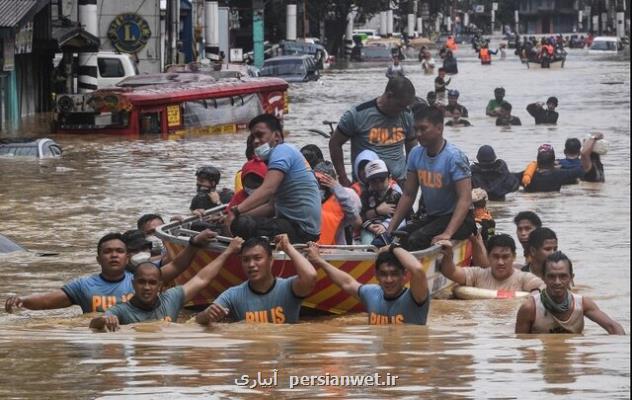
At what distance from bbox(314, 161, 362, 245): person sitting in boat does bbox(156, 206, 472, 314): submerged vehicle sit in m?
0.80

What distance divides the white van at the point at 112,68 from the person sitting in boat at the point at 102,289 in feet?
93.5

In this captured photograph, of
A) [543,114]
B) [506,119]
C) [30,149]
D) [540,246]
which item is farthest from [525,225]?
[543,114]

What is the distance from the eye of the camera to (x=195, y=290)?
11414mm

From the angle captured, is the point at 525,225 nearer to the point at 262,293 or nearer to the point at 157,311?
the point at 262,293

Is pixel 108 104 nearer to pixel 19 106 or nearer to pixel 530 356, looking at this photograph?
pixel 19 106

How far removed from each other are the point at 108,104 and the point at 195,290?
21.5 m

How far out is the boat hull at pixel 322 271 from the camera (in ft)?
38.5

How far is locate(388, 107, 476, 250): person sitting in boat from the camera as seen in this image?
12438mm

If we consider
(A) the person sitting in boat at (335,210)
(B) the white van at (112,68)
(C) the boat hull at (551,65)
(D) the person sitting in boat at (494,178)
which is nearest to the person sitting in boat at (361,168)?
(A) the person sitting in boat at (335,210)

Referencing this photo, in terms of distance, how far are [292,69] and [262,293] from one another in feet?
165

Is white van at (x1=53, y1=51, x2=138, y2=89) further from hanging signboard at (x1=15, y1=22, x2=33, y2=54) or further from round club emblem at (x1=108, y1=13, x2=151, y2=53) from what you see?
round club emblem at (x1=108, y1=13, x2=151, y2=53)

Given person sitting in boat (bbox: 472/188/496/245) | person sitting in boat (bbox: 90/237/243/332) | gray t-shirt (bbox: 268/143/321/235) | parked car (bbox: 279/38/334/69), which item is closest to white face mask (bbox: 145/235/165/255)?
gray t-shirt (bbox: 268/143/321/235)

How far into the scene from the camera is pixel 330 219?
12977 mm

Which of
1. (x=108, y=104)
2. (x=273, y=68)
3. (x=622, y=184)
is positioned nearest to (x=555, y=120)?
(x=108, y=104)
